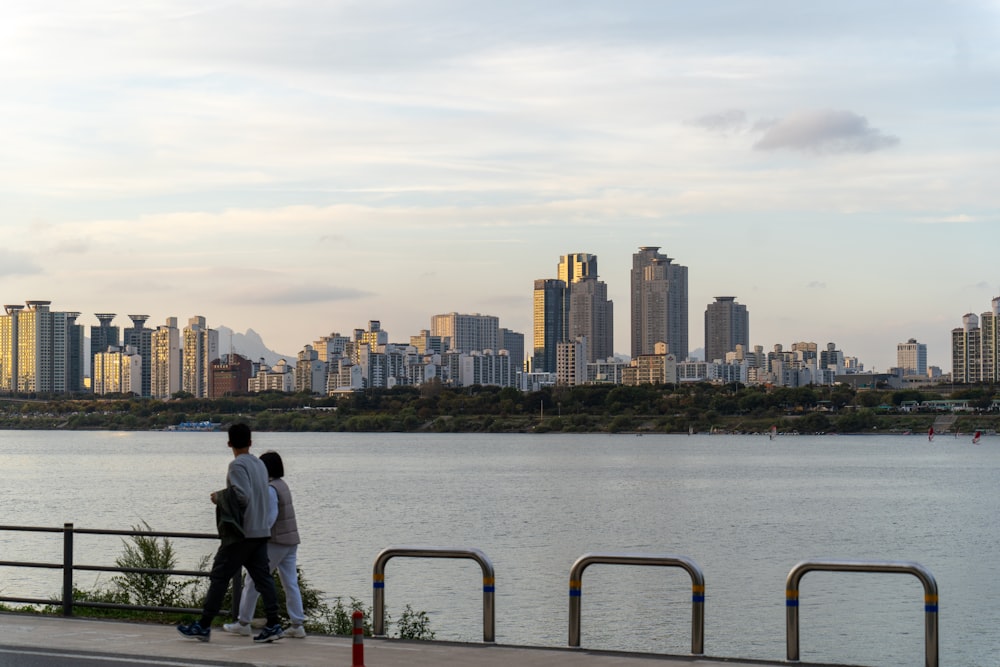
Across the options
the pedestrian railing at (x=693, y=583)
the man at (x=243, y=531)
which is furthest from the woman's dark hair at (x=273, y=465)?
the pedestrian railing at (x=693, y=583)

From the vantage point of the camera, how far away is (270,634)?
13.5 metres

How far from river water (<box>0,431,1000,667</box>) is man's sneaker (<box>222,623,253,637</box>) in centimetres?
475

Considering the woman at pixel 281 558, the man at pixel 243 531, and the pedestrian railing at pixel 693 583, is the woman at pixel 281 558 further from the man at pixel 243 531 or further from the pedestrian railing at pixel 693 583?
the pedestrian railing at pixel 693 583

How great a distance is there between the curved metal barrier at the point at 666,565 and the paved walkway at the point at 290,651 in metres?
0.37

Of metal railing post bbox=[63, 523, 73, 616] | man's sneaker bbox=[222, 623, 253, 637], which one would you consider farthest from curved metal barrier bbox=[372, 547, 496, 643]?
metal railing post bbox=[63, 523, 73, 616]

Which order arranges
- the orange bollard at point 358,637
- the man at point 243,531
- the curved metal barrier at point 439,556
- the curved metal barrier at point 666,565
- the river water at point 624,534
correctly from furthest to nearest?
the river water at point 624,534 → the curved metal barrier at point 439,556 → the man at point 243,531 → the curved metal barrier at point 666,565 → the orange bollard at point 358,637

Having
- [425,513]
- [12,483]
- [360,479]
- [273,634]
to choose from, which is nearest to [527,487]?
[360,479]

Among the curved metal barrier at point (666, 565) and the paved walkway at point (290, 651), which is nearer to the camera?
the paved walkway at point (290, 651)

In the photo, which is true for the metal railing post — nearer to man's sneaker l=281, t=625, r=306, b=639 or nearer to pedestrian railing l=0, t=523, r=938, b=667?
Result: pedestrian railing l=0, t=523, r=938, b=667

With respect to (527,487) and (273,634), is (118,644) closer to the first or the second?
(273,634)

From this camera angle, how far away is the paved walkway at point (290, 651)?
12367 mm

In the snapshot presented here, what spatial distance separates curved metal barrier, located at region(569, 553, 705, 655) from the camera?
42.2 feet

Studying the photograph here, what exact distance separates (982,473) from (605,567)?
8337cm

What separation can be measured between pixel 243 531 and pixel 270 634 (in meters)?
1.13
